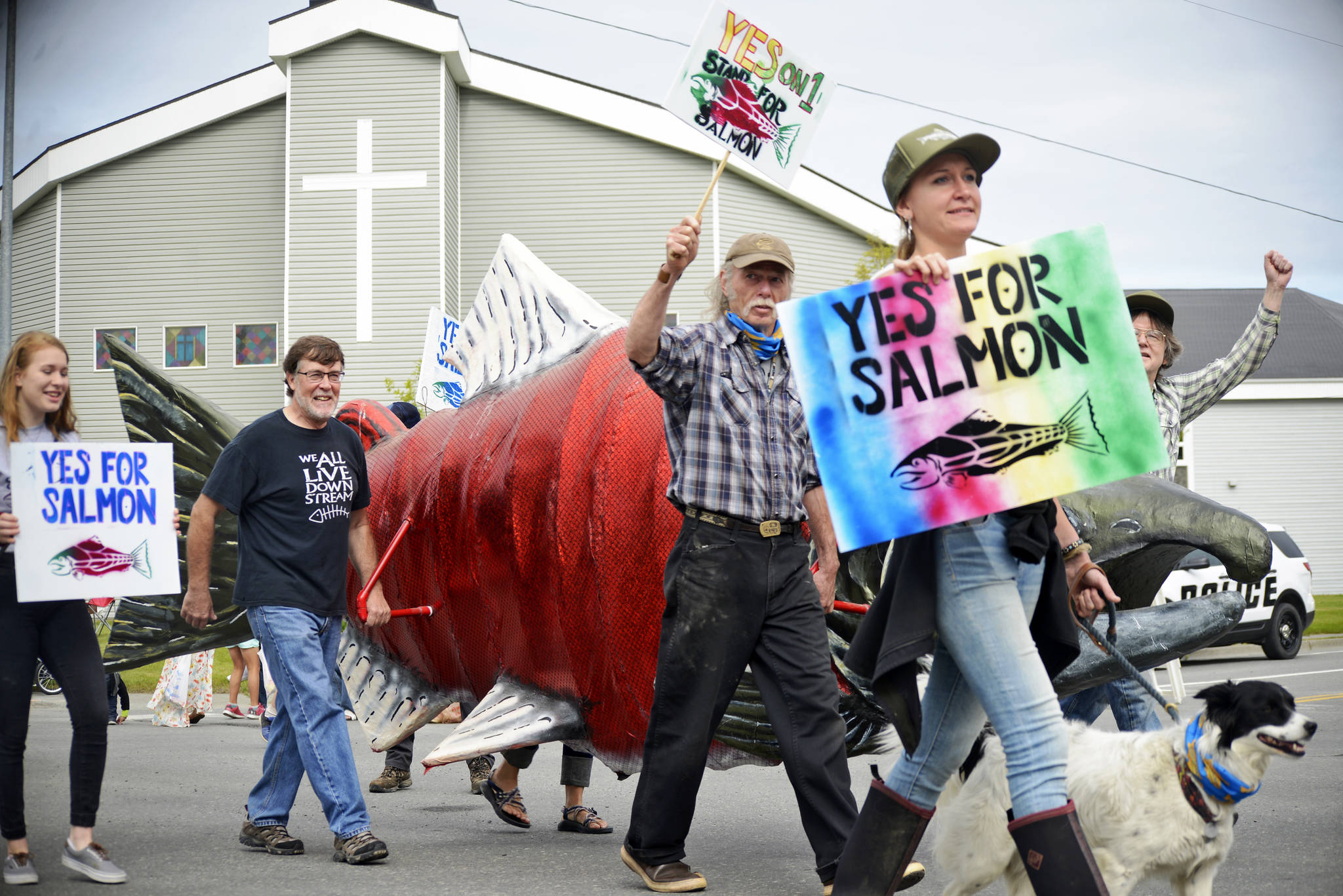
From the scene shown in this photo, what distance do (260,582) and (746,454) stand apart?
2036mm

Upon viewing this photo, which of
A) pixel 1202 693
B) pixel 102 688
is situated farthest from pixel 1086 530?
pixel 102 688

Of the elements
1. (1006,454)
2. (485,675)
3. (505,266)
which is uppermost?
(505,266)

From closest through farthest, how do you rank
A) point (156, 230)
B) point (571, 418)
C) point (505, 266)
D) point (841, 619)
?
point (841, 619) < point (571, 418) < point (505, 266) < point (156, 230)

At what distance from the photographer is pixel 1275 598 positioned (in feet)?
45.0

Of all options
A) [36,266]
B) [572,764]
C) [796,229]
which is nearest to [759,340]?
[572,764]

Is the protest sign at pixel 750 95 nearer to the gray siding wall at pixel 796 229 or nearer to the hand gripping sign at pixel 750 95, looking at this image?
the hand gripping sign at pixel 750 95

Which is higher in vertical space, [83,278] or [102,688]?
[83,278]

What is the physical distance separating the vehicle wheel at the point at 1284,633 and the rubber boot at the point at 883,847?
12.3 m

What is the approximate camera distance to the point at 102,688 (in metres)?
4.34

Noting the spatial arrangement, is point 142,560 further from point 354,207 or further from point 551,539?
point 354,207

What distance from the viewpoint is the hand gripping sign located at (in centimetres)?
395

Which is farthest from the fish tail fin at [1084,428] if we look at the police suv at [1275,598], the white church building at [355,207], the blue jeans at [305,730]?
the white church building at [355,207]

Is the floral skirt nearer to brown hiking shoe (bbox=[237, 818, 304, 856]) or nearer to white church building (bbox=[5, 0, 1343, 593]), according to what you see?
brown hiking shoe (bbox=[237, 818, 304, 856])

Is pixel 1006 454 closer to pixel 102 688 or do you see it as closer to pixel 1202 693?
pixel 1202 693
